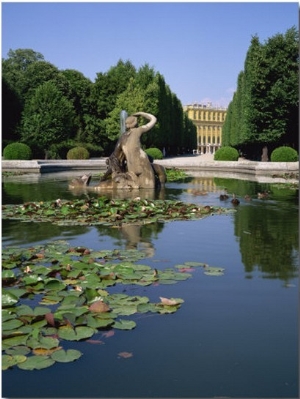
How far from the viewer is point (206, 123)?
398ft

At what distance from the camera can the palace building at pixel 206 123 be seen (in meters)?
120

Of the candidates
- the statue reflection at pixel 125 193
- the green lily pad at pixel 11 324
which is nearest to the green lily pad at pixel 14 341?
the green lily pad at pixel 11 324

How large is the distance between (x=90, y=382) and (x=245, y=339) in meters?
1.05

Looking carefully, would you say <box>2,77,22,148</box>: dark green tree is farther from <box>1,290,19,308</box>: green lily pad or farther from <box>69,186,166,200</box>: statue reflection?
<box>1,290,19,308</box>: green lily pad

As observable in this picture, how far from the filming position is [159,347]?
3.06m

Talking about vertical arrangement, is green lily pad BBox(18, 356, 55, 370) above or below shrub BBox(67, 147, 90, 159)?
below

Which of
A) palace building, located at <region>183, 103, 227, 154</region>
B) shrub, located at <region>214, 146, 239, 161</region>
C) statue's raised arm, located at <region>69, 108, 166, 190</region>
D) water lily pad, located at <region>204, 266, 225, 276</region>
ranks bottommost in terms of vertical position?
water lily pad, located at <region>204, 266, 225, 276</region>

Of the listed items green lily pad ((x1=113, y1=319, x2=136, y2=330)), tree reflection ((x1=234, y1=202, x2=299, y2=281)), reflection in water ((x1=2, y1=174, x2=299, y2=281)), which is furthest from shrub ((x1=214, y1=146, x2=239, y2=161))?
green lily pad ((x1=113, y1=319, x2=136, y2=330))

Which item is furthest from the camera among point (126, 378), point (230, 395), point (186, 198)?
point (186, 198)

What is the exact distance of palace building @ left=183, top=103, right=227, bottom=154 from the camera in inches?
4724

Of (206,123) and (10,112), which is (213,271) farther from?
(206,123)

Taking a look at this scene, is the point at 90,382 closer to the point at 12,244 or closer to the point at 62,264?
the point at 62,264

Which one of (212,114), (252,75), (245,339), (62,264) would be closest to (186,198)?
(62,264)

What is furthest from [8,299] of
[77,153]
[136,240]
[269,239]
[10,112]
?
[10,112]
